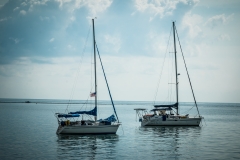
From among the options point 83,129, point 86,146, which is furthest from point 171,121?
point 86,146

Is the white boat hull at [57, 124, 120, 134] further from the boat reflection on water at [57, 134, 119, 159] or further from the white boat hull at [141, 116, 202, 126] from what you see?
the white boat hull at [141, 116, 202, 126]

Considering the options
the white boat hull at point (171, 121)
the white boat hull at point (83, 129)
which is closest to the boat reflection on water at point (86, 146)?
the white boat hull at point (83, 129)

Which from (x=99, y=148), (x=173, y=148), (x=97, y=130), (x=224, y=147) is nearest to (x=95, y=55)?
(x=97, y=130)

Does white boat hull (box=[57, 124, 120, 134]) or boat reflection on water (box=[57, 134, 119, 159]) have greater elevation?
white boat hull (box=[57, 124, 120, 134])

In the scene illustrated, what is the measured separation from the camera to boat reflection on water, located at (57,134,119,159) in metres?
27.2

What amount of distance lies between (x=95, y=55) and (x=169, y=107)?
69.0ft

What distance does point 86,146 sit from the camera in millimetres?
32094

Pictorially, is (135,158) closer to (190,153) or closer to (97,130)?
(190,153)

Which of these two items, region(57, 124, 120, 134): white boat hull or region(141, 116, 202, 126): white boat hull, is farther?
region(141, 116, 202, 126): white boat hull

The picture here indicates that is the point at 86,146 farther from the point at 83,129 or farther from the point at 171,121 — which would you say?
the point at 171,121

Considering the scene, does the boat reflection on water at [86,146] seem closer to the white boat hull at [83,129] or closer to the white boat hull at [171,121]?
the white boat hull at [83,129]

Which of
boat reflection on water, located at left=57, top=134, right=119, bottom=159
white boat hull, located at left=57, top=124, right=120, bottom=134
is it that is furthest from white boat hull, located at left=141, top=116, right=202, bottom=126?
white boat hull, located at left=57, top=124, right=120, bottom=134

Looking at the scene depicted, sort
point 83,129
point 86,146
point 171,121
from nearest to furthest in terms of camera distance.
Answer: point 86,146 < point 83,129 < point 171,121

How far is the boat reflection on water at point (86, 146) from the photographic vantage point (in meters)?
27.2
